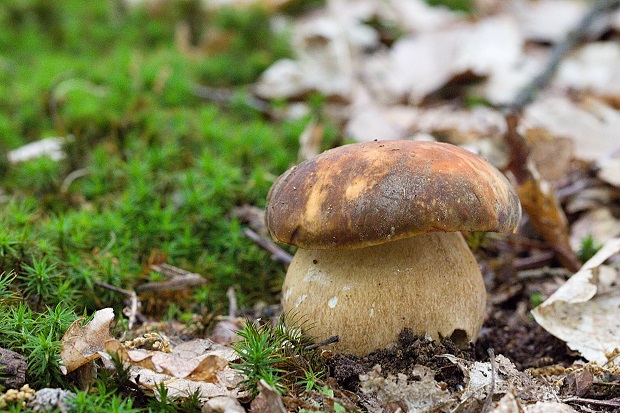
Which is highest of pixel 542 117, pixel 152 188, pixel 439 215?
pixel 439 215

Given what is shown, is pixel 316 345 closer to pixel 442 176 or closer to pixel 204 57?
pixel 442 176

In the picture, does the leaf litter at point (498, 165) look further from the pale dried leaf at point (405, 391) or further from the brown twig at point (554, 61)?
the brown twig at point (554, 61)

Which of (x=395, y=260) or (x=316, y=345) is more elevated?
(x=395, y=260)

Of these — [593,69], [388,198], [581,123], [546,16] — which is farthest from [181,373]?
[546,16]

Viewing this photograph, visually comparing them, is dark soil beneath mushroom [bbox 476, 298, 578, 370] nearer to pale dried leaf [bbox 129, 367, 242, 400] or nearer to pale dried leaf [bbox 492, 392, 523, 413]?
pale dried leaf [bbox 492, 392, 523, 413]

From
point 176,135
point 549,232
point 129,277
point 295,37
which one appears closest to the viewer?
point 129,277

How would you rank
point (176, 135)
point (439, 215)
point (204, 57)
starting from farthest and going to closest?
point (204, 57)
point (176, 135)
point (439, 215)

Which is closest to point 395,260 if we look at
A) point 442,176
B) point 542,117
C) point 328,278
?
point 328,278

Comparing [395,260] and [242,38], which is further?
[242,38]
